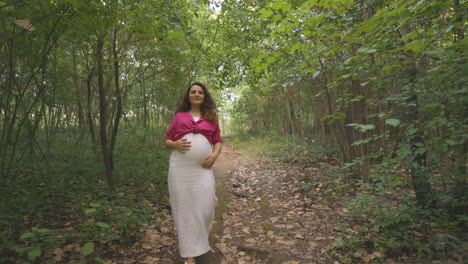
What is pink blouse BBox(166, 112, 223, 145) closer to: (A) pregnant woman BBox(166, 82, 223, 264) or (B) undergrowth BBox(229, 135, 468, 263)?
(A) pregnant woman BBox(166, 82, 223, 264)

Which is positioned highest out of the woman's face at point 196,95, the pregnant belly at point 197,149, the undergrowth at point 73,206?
the woman's face at point 196,95

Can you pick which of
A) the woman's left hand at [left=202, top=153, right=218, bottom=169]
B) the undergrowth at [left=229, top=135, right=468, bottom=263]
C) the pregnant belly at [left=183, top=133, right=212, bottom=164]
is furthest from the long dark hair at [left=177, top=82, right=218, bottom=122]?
the undergrowth at [left=229, top=135, right=468, bottom=263]

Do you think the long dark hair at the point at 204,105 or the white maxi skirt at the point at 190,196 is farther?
the long dark hair at the point at 204,105

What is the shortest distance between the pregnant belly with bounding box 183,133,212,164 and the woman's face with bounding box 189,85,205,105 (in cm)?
42

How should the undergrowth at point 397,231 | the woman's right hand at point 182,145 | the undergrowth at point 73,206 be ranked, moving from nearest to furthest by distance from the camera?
the undergrowth at point 73,206
the woman's right hand at point 182,145
the undergrowth at point 397,231

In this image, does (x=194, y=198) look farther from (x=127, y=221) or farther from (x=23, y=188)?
(x=23, y=188)

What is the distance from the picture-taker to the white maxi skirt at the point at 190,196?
103 inches

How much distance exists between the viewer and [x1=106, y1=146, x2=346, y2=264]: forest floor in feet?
9.57

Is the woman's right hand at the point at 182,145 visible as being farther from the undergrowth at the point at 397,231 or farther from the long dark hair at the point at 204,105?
the undergrowth at the point at 397,231

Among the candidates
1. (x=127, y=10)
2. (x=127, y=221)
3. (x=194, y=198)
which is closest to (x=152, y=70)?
(x=127, y=10)

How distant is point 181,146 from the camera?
2605mm

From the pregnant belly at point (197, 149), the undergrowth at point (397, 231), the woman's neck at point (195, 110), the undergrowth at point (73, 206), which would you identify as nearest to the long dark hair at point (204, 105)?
the woman's neck at point (195, 110)

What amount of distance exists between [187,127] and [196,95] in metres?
0.41

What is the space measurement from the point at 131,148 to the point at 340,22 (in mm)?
5027
